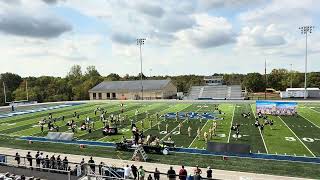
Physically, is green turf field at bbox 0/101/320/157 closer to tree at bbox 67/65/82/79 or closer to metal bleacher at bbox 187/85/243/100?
metal bleacher at bbox 187/85/243/100

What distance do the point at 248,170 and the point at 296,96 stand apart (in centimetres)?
6047

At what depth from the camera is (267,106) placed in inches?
1772

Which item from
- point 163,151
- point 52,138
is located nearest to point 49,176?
point 163,151

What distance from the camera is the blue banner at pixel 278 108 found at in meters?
43.9

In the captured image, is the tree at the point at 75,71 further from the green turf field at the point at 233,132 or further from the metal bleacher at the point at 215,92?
the green turf field at the point at 233,132

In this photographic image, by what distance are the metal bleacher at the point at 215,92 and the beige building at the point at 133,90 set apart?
6.66 metres

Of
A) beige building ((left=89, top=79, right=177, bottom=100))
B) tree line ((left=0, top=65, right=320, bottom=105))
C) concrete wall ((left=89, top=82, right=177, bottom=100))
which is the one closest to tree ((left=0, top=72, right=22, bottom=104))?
tree line ((left=0, top=65, right=320, bottom=105))

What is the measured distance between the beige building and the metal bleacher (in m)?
6.66

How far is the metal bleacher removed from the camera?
3381 inches

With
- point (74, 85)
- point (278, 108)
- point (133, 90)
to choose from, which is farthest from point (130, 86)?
point (278, 108)

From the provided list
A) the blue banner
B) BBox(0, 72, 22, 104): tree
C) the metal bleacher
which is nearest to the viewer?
the blue banner

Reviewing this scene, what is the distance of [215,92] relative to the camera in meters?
89.2

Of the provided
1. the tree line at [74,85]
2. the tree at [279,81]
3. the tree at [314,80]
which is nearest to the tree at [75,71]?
the tree line at [74,85]

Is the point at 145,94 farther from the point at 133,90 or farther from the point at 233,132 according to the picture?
the point at 233,132
